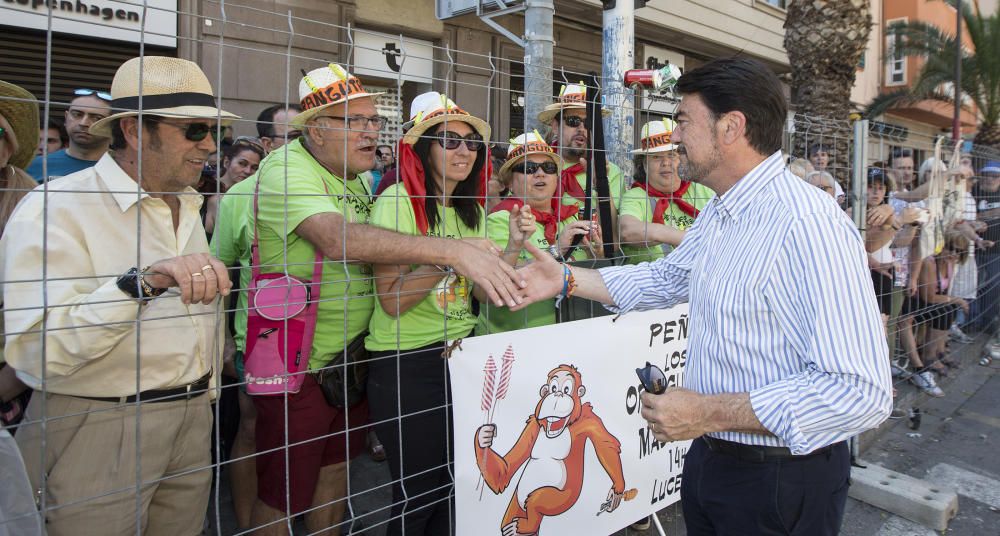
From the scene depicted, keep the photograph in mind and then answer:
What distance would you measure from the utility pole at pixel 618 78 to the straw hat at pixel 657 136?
0.27 feet

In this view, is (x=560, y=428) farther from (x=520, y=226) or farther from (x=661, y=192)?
(x=661, y=192)

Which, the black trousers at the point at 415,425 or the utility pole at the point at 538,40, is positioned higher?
the utility pole at the point at 538,40

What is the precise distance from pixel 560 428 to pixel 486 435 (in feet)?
1.18

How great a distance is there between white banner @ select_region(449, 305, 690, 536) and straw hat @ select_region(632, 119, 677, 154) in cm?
114

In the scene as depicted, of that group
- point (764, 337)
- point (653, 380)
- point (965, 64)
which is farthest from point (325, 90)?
point (965, 64)

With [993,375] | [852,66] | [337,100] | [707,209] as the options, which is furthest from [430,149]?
[993,375]

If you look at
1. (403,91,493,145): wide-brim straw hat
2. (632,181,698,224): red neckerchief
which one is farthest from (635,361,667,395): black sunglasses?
(632,181,698,224): red neckerchief

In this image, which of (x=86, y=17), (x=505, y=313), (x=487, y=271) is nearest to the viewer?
(x=487, y=271)

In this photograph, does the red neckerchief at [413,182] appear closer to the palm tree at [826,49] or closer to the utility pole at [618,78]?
the utility pole at [618,78]

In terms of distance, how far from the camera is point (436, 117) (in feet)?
8.49

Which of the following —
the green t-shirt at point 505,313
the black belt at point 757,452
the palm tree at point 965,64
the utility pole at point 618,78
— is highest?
the palm tree at point 965,64

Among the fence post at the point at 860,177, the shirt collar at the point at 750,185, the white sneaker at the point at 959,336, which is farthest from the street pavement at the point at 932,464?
the shirt collar at the point at 750,185

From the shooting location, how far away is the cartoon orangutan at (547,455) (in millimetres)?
2324

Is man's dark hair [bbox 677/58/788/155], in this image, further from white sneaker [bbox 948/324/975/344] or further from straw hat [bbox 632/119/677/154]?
white sneaker [bbox 948/324/975/344]
